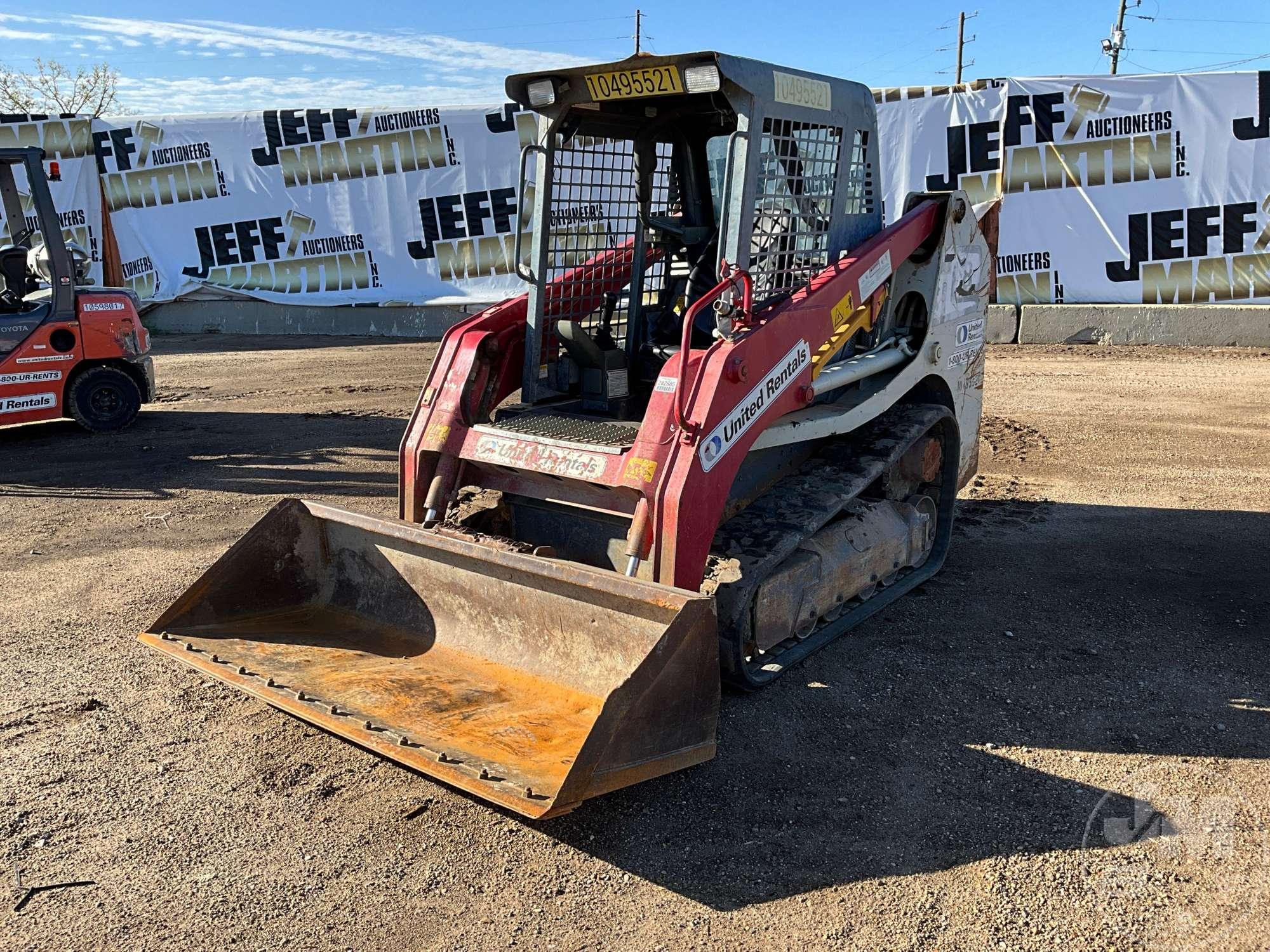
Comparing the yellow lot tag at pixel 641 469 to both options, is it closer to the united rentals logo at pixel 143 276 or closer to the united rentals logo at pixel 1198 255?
the united rentals logo at pixel 1198 255

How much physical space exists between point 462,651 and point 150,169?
16.4 metres

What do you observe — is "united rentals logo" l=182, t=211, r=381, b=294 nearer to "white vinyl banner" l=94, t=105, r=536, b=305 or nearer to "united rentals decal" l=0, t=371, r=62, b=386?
"white vinyl banner" l=94, t=105, r=536, b=305

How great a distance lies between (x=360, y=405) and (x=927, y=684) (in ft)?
25.9

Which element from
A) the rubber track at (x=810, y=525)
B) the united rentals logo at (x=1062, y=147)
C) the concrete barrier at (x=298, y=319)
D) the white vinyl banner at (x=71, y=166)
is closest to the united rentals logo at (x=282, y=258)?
the concrete barrier at (x=298, y=319)

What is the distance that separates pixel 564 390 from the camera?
17.9 feet

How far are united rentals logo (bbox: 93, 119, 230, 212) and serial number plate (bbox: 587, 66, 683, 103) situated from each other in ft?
48.7

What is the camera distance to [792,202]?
4996 mm

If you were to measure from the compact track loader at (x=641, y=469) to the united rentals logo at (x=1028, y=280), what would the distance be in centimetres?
903

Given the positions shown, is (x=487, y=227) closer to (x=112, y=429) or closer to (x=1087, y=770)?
(x=112, y=429)

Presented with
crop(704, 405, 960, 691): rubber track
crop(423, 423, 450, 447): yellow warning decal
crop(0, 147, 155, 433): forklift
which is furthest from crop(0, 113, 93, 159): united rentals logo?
crop(704, 405, 960, 691): rubber track

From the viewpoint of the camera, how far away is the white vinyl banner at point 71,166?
701 inches

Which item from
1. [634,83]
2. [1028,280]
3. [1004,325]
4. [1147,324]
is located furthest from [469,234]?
[634,83]

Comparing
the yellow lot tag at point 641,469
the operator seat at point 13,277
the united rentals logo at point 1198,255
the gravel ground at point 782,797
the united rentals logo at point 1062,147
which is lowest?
the gravel ground at point 782,797

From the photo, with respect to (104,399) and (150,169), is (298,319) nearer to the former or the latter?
(150,169)
